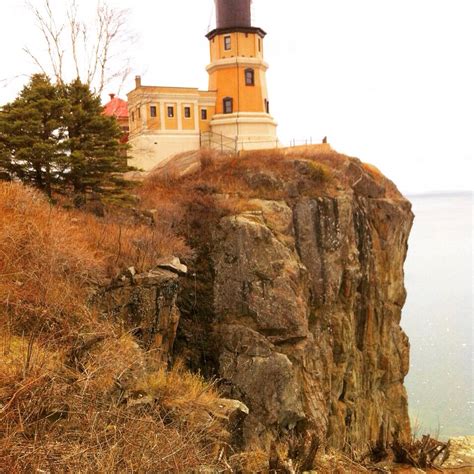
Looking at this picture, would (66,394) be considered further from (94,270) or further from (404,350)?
(404,350)

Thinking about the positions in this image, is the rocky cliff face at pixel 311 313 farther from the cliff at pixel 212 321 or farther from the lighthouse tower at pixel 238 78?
the lighthouse tower at pixel 238 78

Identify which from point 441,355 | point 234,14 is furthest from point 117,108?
point 441,355

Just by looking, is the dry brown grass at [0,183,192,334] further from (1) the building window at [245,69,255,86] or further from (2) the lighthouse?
(1) the building window at [245,69,255,86]

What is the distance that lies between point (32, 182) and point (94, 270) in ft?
18.8

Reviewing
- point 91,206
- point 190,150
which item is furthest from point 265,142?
point 91,206

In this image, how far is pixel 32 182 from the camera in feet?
43.0

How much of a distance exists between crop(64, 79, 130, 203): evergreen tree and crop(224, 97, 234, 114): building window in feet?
53.9

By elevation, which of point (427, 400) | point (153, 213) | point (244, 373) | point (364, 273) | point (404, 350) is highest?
point (153, 213)

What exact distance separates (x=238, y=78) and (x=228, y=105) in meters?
1.96

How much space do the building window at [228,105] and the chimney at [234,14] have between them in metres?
4.93

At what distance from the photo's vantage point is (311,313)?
1709 centimetres

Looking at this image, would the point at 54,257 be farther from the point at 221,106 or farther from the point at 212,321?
the point at 221,106

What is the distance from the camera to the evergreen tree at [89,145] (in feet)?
43.9

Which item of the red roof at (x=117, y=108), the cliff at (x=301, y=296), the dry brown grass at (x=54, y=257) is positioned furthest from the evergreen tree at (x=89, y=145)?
the red roof at (x=117, y=108)
